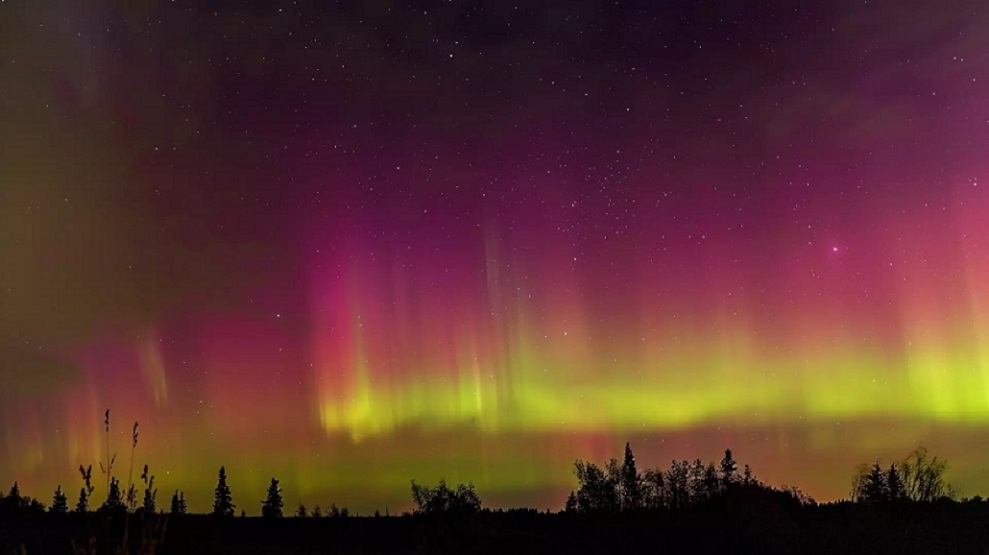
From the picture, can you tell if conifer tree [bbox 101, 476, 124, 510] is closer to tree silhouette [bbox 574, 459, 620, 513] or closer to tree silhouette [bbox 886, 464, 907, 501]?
tree silhouette [bbox 886, 464, 907, 501]

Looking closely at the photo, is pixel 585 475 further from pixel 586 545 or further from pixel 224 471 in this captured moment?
pixel 586 545

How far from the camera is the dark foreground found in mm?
30078

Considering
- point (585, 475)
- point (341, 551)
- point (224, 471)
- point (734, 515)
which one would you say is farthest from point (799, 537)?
point (224, 471)

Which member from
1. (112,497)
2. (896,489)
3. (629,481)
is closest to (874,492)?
(896,489)

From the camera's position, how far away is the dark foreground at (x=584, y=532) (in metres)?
30.1

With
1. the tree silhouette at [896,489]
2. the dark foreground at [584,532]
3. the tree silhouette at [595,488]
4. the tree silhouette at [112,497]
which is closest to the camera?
the tree silhouette at [112,497]

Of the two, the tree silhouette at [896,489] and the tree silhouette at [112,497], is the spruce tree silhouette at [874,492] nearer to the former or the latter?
the tree silhouette at [896,489]

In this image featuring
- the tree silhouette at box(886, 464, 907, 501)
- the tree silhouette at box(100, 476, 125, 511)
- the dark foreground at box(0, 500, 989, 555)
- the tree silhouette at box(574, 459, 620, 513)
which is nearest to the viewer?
the tree silhouette at box(100, 476, 125, 511)

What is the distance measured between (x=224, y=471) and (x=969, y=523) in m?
88.6

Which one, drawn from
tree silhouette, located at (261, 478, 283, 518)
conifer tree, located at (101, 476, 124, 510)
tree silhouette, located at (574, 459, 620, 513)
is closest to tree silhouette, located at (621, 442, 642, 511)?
tree silhouette, located at (574, 459, 620, 513)

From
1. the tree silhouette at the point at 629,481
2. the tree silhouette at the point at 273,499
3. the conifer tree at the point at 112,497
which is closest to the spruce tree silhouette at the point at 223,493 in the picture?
the tree silhouette at the point at 273,499

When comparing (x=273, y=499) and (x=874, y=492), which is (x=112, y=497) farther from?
(x=273, y=499)

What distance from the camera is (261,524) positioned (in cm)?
3759

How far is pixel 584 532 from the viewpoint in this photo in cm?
3666
